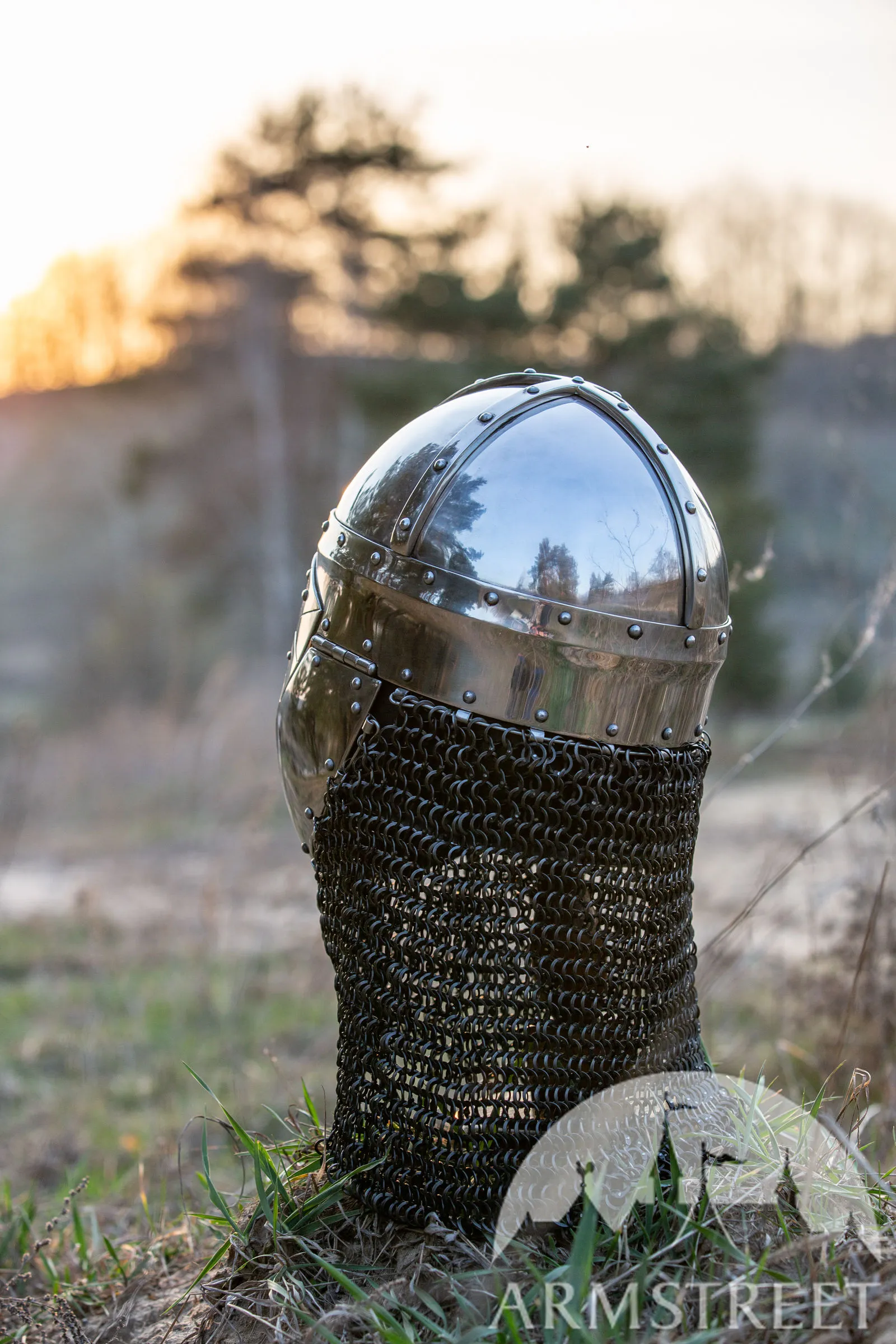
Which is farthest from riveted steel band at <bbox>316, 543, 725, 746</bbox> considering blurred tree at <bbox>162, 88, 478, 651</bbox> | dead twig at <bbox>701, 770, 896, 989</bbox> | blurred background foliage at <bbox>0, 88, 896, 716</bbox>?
blurred tree at <bbox>162, 88, 478, 651</bbox>

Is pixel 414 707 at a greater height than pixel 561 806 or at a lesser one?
greater

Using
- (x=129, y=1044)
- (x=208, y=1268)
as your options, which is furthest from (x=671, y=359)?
(x=208, y=1268)

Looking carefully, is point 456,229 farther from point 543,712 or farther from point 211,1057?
point 543,712

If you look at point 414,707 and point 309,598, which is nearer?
point 414,707

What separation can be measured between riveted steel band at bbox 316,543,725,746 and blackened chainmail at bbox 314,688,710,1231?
5 centimetres

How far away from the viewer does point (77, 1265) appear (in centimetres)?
325

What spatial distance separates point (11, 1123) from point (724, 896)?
215 inches

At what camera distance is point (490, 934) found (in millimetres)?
2412

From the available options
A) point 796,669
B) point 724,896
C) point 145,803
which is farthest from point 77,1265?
point 796,669

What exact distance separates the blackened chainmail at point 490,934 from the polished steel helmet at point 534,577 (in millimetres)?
80

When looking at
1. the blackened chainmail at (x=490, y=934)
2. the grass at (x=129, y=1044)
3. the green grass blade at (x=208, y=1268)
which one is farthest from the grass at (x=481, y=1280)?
the grass at (x=129, y=1044)

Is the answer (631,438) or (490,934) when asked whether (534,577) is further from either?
(490,934)

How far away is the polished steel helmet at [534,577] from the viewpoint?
2.35 metres

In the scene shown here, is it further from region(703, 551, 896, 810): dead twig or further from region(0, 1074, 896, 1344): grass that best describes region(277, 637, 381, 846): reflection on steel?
region(703, 551, 896, 810): dead twig
